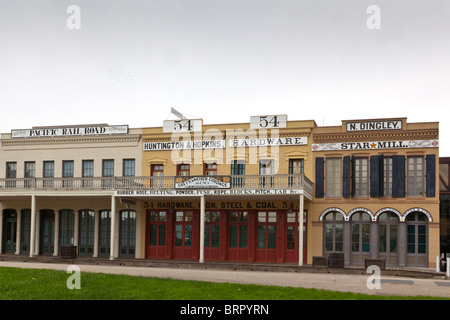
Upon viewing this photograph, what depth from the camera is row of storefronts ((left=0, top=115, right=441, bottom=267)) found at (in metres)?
24.8

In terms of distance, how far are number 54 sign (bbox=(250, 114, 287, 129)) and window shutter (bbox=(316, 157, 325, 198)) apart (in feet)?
8.74

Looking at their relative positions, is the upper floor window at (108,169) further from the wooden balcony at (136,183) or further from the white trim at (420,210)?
the white trim at (420,210)

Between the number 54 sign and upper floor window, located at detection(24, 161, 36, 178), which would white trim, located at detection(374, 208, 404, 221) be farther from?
upper floor window, located at detection(24, 161, 36, 178)

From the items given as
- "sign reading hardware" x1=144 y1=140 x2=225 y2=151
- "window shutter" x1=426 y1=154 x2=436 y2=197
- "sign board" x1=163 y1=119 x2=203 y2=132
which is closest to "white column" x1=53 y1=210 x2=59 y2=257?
"sign reading hardware" x1=144 y1=140 x2=225 y2=151

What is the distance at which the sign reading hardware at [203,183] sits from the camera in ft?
82.0

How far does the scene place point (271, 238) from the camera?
2647 cm

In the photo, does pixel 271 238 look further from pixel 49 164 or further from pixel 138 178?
pixel 49 164

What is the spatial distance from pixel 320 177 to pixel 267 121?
3817 millimetres

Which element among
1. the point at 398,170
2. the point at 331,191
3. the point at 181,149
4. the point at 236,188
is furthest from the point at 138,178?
the point at 398,170

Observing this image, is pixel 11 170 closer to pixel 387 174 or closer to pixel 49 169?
pixel 49 169

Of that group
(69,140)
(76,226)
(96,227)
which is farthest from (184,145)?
(76,226)

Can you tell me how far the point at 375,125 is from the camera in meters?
25.4
